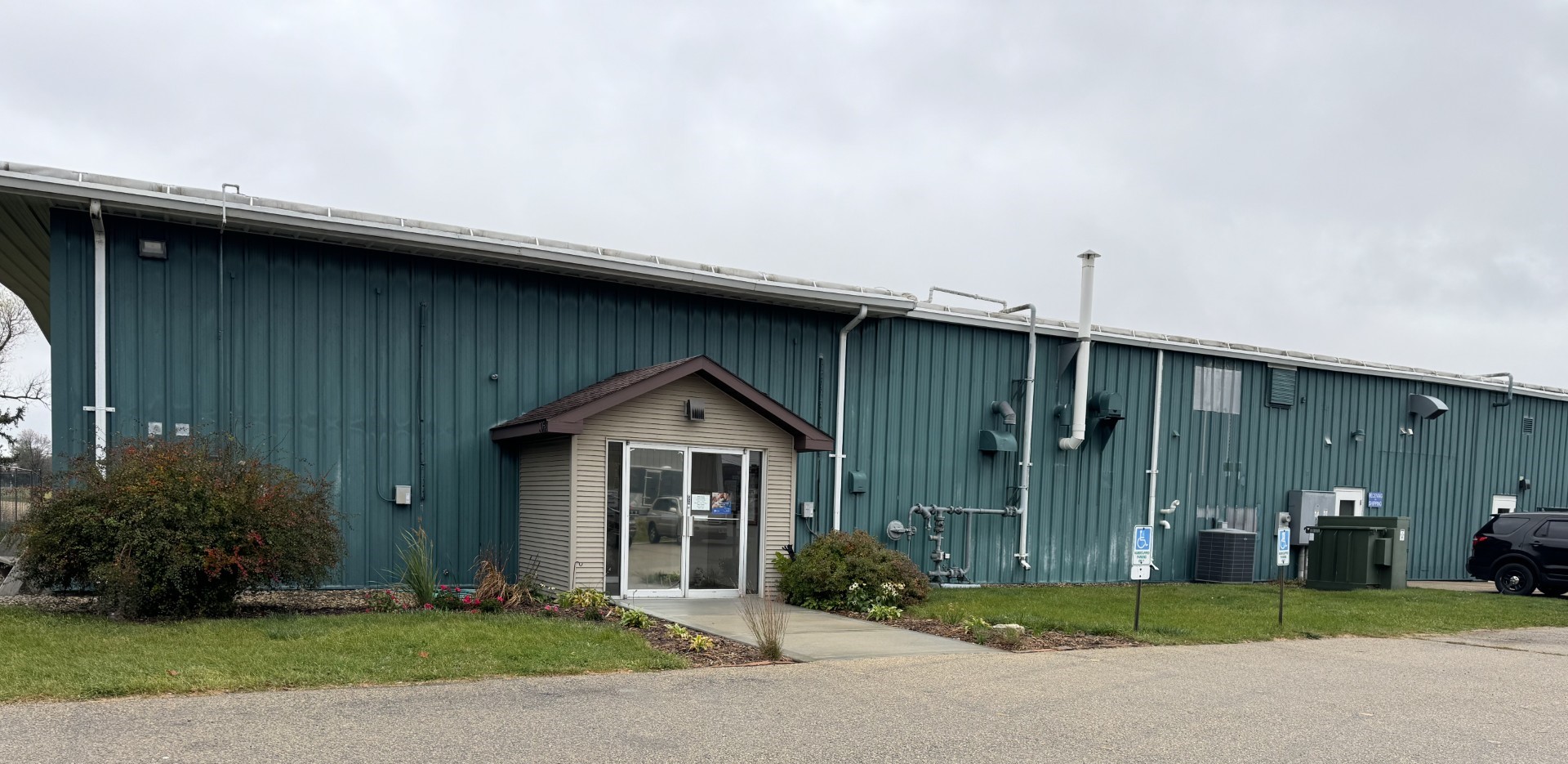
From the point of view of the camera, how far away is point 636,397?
1338 centimetres

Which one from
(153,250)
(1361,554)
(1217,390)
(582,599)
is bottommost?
(1361,554)

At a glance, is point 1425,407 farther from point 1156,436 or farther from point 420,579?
point 420,579

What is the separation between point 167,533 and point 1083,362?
13.2 meters

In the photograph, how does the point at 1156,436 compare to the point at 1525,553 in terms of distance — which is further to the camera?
the point at 1156,436

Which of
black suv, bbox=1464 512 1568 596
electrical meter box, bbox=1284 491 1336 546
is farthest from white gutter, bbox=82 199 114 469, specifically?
black suv, bbox=1464 512 1568 596

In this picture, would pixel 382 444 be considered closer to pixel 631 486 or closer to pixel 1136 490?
pixel 631 486

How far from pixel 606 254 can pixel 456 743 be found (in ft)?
28.4

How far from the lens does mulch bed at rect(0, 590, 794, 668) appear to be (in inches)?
382

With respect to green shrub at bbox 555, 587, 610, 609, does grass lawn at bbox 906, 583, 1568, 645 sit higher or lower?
lower

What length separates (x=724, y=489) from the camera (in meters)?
14.2

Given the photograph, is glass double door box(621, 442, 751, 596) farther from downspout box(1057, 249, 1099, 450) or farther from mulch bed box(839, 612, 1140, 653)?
downspout box(1057, 249, 1099, 450)

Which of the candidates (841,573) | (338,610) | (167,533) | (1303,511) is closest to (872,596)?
(841,573)

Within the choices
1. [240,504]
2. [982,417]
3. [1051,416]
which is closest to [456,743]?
[240,504]

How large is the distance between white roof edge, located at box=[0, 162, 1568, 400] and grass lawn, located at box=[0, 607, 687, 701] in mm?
4175
